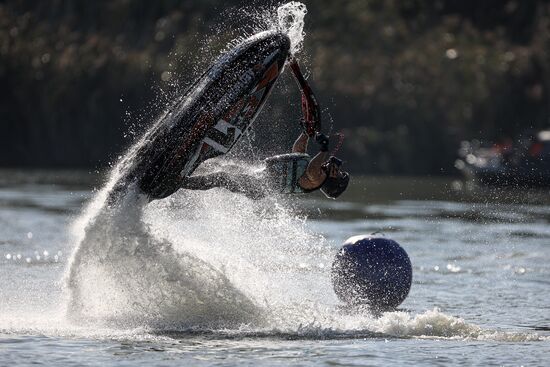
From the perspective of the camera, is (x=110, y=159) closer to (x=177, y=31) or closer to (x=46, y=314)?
(x=177, y=31)

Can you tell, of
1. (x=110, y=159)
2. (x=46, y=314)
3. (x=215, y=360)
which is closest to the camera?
(x=215, y=360)

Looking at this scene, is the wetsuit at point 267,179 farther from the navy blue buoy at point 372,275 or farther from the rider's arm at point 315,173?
the navy blue buoy at point 372,275

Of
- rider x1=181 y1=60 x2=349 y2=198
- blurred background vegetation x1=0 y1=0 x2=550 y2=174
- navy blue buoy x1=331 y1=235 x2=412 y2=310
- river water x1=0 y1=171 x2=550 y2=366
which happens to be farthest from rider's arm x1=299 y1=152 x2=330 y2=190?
blurred background vegetation x1=0 y1=0 x2=550 y2=174

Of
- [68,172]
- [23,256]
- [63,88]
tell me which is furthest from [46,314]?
[63,88]

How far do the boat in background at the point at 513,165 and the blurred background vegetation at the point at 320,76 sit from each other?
30.4 ft

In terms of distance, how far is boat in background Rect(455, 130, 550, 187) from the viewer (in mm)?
56416

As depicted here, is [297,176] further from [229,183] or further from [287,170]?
[229,183]

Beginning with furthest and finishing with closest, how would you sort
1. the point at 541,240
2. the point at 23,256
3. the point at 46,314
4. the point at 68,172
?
the point at 68,172, the point at 541,240, the point at 23,256, the point at 46,314

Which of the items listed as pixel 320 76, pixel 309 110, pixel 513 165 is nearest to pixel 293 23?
pixel 309 110

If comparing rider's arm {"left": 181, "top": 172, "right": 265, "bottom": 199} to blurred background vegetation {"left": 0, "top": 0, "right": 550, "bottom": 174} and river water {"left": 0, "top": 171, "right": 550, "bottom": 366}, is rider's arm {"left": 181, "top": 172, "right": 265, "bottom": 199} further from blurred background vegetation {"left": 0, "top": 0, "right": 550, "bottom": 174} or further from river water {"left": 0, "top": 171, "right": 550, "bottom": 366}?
blurred background vegetation {"left": 0, "top": 0, "right": 550, "bottom": 174}

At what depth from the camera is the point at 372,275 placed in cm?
1916

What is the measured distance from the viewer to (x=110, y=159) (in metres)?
72.6

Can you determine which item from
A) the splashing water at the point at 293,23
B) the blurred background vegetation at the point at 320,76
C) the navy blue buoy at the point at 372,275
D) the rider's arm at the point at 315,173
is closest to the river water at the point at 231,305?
the navy blue buoy at the point at 372,275

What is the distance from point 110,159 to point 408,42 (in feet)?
77.2
